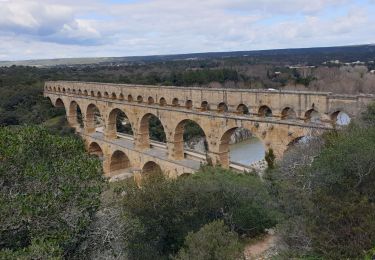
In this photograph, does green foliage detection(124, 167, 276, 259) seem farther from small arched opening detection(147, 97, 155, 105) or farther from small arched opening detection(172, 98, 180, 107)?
small arched opening detection(147, 97, 155, 105)

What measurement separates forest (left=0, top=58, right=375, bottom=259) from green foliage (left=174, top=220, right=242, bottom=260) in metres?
0.02

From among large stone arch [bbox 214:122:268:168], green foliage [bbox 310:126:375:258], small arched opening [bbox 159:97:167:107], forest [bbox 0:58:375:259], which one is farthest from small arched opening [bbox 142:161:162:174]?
green foliage [bbox 310:126:375:258]

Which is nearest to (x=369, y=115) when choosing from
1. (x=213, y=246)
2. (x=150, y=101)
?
(x=213, y=246)

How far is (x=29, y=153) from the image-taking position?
29.3ft

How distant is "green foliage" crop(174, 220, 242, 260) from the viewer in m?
8.42

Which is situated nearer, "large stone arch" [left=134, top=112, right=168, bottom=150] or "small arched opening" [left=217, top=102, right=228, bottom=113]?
"small arched opening" [left=217, top=102, right=228, bottom=113]

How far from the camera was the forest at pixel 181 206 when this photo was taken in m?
7.75

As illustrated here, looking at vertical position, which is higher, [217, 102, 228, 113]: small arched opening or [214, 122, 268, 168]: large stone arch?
[217, 102, 228, 113]: small arched opening

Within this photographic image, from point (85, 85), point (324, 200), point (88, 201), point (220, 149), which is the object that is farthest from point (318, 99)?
point (85, 85)

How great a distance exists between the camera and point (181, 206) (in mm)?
12117

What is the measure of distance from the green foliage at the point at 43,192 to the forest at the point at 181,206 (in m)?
0.02

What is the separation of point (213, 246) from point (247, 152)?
Answer: 25.8 m

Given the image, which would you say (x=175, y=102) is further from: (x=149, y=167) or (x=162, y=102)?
(x=149, y=167)

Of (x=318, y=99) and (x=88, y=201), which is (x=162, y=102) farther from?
(x=88, y=201)
